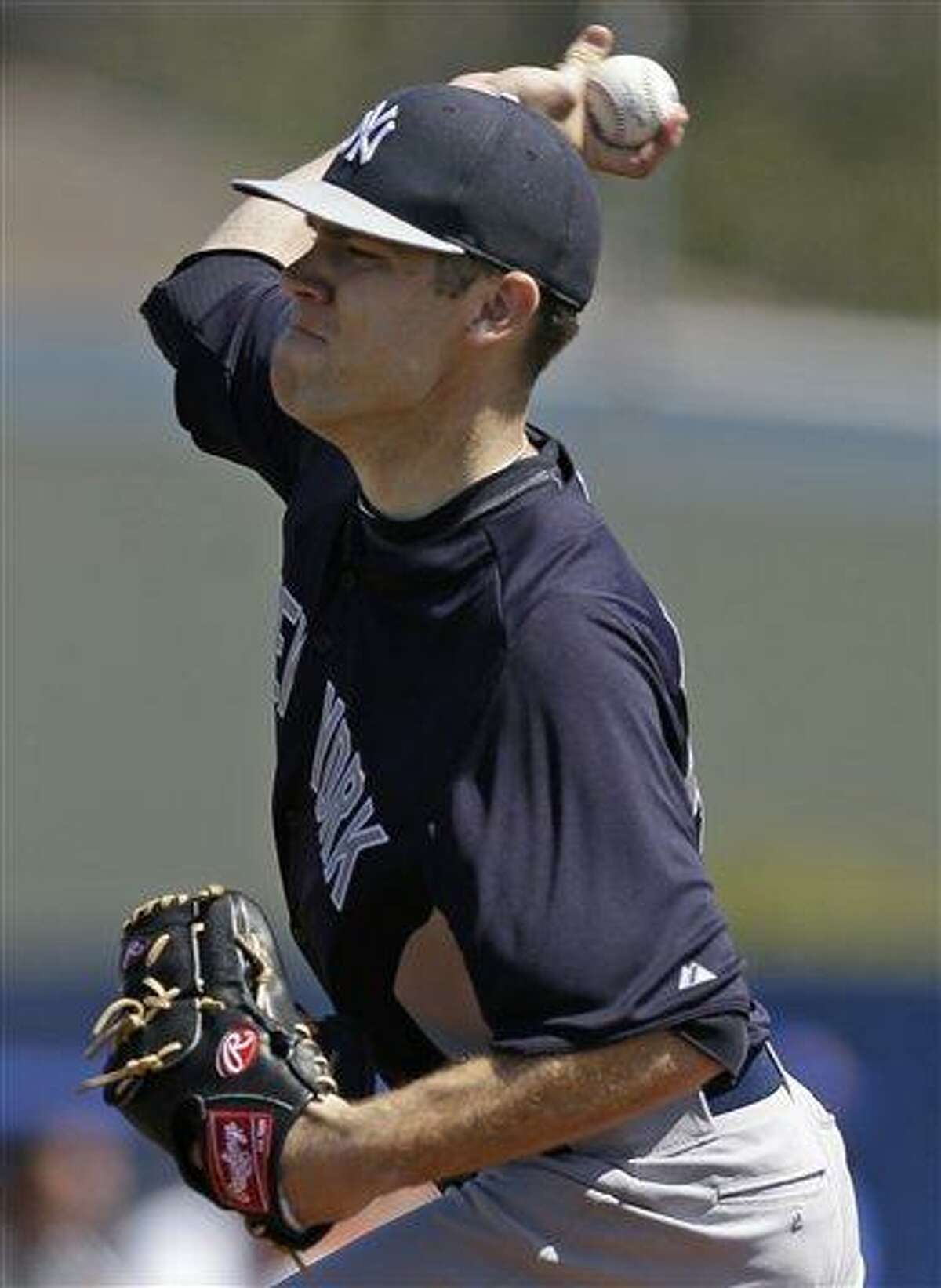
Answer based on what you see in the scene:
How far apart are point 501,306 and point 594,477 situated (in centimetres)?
690

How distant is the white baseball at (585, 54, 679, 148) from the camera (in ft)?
12.0

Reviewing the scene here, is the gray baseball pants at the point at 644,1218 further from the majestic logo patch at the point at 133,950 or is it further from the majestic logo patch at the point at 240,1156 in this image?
the majestic logo patch at the point at 133,950

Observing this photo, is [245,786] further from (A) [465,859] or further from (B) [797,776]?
(A) [465,859]

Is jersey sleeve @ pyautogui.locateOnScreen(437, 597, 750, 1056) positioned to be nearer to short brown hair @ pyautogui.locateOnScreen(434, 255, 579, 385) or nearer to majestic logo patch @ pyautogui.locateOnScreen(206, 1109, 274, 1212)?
majestic logo patch @ pyautogui.locateOnScreen(206, 1109, 274, 1212)

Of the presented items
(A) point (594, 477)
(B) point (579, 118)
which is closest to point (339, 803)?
(B) point (579, 118)

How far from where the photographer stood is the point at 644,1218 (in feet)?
9.80

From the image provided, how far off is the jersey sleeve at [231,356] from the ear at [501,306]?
0.58 meters

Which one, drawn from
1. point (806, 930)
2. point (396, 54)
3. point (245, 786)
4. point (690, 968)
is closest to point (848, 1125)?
point (806, 930)

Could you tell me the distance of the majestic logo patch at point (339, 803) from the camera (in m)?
3.02

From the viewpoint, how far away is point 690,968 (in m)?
2.77

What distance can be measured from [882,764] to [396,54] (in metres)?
4.63

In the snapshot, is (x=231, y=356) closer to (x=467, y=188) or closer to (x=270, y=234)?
(x=270, y=234)

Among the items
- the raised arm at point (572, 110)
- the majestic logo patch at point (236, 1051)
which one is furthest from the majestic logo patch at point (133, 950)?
the raised arm at point (572, 110)

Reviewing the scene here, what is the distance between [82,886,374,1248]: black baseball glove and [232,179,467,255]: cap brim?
817mm
